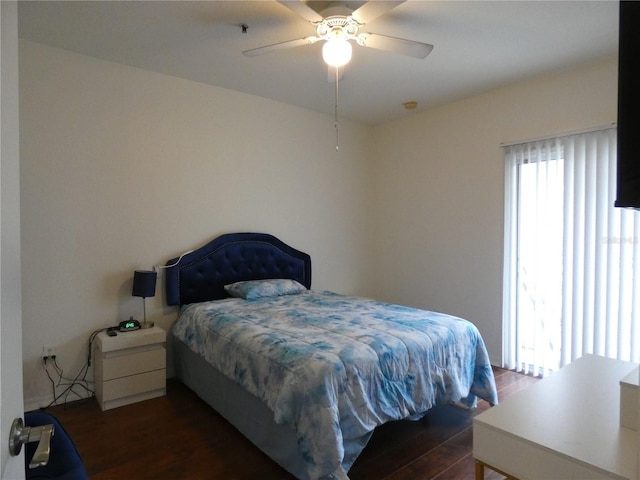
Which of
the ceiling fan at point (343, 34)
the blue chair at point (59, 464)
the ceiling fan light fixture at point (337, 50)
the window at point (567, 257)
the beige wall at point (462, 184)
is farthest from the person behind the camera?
the beige wall at point (462, 184)

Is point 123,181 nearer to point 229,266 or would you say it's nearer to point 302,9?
point 229,266

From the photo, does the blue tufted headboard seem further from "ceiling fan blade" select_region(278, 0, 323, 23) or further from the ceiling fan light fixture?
"ceiling fan blade" select_region(278, 0, 323, 23)

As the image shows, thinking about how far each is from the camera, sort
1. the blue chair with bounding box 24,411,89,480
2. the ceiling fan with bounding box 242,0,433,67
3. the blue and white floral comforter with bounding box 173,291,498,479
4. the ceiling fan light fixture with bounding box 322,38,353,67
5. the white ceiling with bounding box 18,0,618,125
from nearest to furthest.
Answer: the blue chair with bounding box 24,411,89,480 → the blue and white floral comforter with bounding box 173,291,498,479 → the ceiling fan with bounding box 242,0,433,67 → the ceiling fan light fixture with bounding box 322,38,353,67 → the white ceiling with bounding box 18,0,618,125

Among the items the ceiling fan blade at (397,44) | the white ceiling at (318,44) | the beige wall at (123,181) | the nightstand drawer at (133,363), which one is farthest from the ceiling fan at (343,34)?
the nightstand drawer at (133,363)

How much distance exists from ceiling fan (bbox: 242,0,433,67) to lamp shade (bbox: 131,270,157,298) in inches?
72.6

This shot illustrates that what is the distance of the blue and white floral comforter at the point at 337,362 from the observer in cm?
185

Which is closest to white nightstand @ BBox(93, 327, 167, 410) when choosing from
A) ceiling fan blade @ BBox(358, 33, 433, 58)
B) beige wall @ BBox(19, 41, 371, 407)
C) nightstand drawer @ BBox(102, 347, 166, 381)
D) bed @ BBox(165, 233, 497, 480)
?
nightstand drawer @ BBox(102, 347, 166, 381)

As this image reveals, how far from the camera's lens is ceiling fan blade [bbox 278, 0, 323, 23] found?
1.92 meters

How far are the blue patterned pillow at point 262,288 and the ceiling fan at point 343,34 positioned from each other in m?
1.99

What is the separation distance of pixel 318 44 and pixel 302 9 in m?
0.83

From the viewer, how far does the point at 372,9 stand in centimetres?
202

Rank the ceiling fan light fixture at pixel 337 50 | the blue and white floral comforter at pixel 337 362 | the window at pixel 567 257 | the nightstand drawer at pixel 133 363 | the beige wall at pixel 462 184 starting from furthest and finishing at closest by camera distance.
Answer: the beige wall at pixel 462 184, the window at pixel 567 257, the nightstand drawer at pixel 133 363, the ceiling fan light fixture at pixel 337 50, the blue and white floral comforter at pixel 337 362

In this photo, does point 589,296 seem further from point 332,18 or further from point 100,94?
point 100,94

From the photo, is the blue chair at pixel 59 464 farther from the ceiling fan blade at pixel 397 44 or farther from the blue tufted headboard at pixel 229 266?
the ceiling fan blade at pixel 397 44
